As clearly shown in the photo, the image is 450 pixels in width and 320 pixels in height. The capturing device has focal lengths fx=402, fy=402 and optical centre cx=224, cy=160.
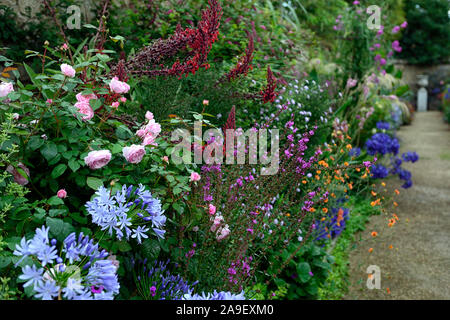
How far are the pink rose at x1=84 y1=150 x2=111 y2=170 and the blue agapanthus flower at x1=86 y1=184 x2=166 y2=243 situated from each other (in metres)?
0.14

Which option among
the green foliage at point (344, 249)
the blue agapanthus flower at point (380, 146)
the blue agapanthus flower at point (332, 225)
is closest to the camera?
the green foliage at point (344, 249)

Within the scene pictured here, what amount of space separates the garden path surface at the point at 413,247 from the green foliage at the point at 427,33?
1147 centimetres

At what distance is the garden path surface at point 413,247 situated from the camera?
2820mm

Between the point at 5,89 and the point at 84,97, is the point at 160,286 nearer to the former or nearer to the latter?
the point at 84,97

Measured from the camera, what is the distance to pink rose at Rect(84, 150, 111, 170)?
1.44m

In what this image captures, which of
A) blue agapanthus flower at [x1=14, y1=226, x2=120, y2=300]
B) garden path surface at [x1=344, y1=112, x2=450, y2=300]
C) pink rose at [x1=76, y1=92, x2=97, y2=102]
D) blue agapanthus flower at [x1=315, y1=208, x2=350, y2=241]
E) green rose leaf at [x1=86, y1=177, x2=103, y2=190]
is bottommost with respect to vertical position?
garden path surface at [x1=344, y1=112, x2=450, y2=300]

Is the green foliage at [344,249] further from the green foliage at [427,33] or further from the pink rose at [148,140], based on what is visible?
the green foliage at [427,33]

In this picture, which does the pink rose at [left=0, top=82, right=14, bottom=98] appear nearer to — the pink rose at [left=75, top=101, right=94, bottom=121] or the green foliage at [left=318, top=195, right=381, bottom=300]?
the pink rose at [left=75, top=101, right=94, bottom=121]

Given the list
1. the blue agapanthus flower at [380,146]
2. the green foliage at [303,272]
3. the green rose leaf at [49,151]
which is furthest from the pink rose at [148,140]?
the blue agapanthus flower at [380,146]

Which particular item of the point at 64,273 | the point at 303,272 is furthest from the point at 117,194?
the point at 303,272

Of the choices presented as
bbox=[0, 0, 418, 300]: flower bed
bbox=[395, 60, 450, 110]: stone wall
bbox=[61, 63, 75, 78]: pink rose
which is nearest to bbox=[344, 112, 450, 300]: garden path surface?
bbox=[0, 0, 418, 300]: flower bed

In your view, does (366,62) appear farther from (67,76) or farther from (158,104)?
(67,76)

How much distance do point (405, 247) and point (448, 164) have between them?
3.27m
